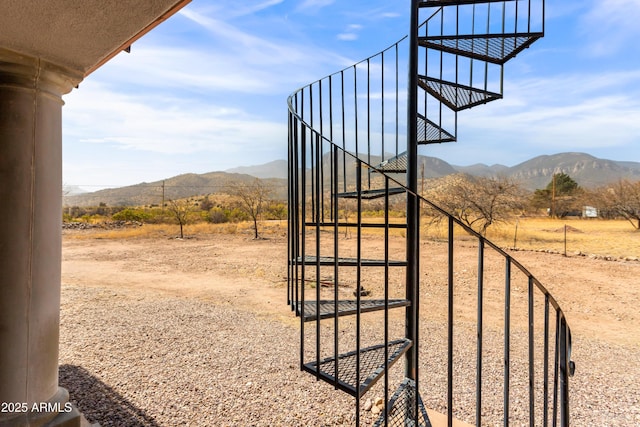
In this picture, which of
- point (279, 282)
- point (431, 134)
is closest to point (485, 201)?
point (279, 282)

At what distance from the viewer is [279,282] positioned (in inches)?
252

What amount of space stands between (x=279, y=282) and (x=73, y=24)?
5670 mm

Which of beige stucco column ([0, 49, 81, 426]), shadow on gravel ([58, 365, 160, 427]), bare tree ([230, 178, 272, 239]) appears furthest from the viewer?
bare tree ([230, 178, 272, 239])

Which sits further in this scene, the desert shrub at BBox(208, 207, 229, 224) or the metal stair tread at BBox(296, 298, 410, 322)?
the desert shrub at BBox(208, 207, 229, 224)

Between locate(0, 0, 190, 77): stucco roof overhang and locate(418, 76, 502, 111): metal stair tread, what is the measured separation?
1967 millimetres

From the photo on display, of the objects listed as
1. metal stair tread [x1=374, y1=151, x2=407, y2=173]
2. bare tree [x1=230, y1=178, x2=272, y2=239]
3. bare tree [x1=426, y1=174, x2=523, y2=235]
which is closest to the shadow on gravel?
metal stair tread [x1=374, y1=151, x2=407, y2=173]

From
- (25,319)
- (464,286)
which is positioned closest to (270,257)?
(464,286)

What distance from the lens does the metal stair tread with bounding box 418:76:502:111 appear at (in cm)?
→ 258

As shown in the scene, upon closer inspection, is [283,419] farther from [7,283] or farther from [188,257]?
[188,257]

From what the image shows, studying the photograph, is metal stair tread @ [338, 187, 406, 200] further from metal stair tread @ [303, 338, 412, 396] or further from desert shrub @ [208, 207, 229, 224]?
desert shrub @ [208, 207, 229, 224]

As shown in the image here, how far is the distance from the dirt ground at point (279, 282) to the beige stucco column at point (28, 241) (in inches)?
121

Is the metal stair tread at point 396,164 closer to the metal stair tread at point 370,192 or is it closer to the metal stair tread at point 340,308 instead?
the metal stair tread at point 370,192

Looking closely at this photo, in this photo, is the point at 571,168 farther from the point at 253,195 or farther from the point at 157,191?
the point at 253,195

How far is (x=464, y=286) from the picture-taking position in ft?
20.7
